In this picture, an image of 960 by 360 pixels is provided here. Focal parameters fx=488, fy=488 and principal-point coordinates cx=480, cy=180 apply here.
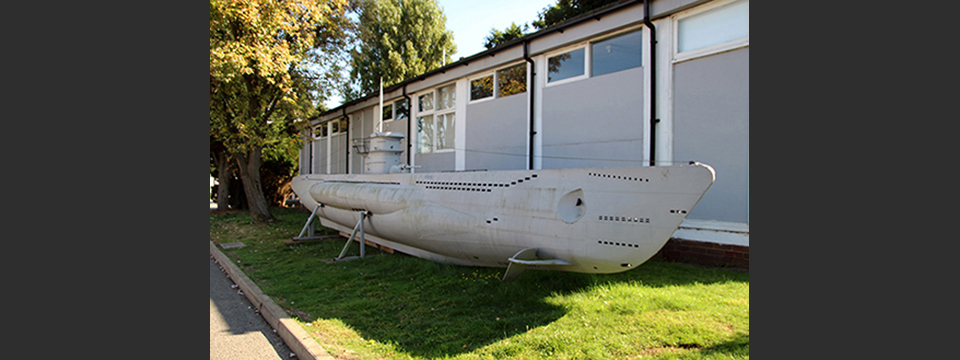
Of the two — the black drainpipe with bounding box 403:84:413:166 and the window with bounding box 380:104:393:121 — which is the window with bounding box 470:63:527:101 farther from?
the window with bounding box 380:104:393:121

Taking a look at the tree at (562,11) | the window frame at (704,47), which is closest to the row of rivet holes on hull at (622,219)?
the window frame at (704,47)

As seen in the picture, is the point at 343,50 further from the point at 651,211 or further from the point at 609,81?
the point at 651,211

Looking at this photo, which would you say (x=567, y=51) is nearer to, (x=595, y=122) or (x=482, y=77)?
(x=595, y=122)

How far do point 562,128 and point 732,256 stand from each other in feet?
11.8

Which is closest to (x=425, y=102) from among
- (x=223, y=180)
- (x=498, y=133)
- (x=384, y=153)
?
(x=498, y=133)

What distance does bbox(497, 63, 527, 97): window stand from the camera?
32.4 feet

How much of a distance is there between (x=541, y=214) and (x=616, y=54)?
14.2 feet

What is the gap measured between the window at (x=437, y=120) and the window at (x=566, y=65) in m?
3.43

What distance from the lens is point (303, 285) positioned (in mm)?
6141

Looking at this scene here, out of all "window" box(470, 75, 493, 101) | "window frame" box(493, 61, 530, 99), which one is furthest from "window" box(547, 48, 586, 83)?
"window" box(470, 75, 493, 101)

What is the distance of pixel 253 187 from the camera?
47.2ft

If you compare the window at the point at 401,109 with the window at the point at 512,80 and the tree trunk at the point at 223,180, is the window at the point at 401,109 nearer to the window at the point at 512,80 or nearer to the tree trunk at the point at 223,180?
the window at the point at 512,80

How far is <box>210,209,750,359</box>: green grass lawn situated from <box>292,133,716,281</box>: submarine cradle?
1.26 feet

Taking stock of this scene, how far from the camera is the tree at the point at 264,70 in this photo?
10438mm
